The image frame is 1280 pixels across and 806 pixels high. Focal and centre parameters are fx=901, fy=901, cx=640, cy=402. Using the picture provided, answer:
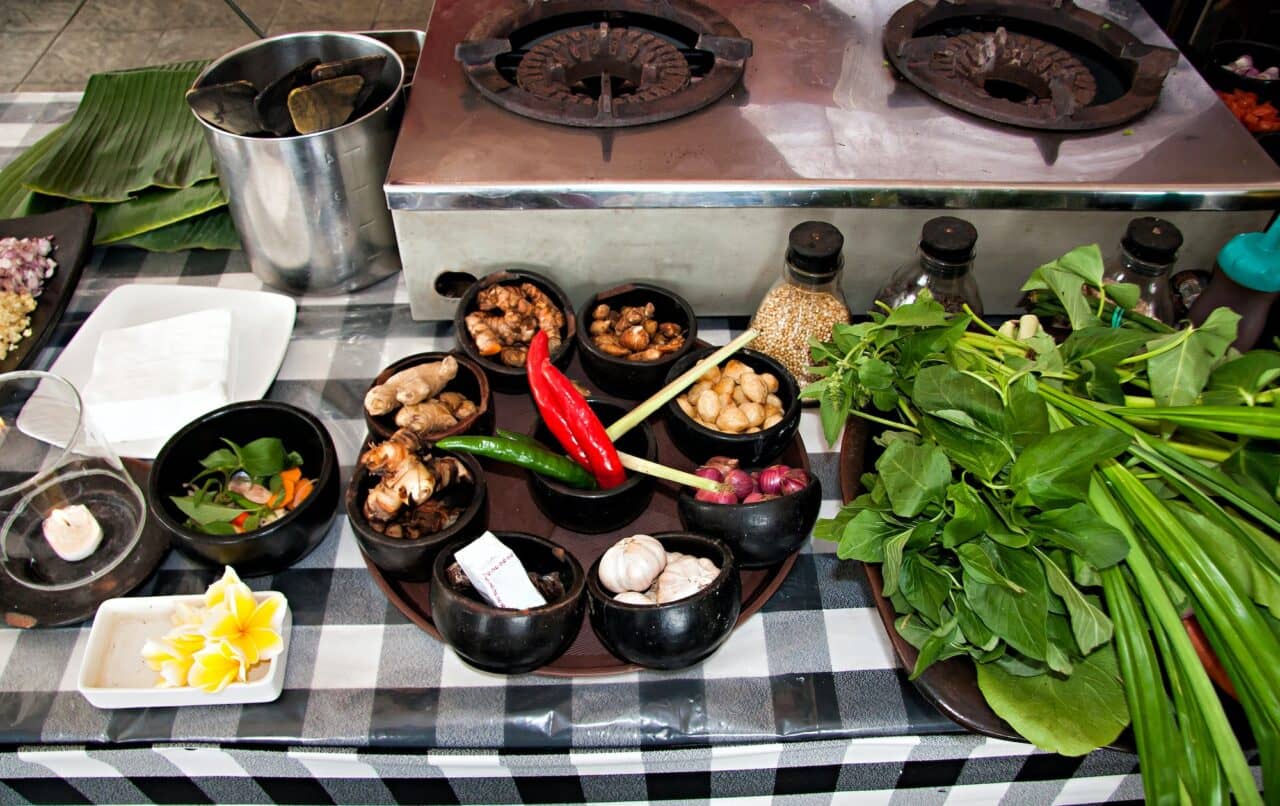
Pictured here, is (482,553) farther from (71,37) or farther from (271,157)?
(71,37)

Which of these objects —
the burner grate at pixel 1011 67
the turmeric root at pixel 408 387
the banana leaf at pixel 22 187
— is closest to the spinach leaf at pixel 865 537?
the turmeric root at pixel 408 387

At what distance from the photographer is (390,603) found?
0.95 meters

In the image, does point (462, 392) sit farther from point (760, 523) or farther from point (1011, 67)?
point (1011, 67)

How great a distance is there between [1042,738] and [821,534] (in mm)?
243

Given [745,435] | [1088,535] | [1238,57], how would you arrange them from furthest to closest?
1. [1238,57]
2. [745,435]
3. [1088,535]

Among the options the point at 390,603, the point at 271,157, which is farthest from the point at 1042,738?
the point at 271,157

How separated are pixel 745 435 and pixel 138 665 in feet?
2.10

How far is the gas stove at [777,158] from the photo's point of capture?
106 cm

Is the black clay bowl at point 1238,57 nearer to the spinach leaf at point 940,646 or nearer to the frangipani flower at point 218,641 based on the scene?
the spinach leaf at point 940,646

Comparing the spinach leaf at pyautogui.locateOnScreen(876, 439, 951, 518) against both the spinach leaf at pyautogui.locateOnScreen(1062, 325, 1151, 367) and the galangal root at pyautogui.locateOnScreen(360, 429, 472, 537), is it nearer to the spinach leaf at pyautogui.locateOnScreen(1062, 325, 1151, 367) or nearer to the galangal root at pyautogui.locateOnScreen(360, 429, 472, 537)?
the spinach leaf at pyautogui.locateOnScreen(1062, 325, 1151, 367)

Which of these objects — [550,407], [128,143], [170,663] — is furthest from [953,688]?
[128,143]

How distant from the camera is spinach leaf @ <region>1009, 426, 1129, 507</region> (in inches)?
28.5

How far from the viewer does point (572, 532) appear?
0.97 m

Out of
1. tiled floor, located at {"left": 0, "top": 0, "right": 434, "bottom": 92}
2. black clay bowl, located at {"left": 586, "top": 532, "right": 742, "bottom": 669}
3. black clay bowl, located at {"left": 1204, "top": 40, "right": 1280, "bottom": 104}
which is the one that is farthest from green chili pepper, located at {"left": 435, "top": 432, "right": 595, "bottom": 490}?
tiled floor, located at {"left": 0, "top": 0, "right": 434, "bottom": 92}
